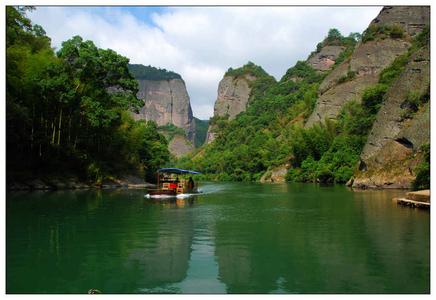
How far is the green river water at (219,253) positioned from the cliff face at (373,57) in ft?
220

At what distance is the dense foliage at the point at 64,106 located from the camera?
37188 millimetres

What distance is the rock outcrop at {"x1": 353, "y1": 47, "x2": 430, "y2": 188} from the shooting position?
39.5 meters

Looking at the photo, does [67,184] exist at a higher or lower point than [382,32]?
lower

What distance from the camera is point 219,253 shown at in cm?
1159

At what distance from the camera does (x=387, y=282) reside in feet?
28.5

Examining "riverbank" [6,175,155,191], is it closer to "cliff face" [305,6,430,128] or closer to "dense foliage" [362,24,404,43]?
"cliff face" [305,6,430,128]

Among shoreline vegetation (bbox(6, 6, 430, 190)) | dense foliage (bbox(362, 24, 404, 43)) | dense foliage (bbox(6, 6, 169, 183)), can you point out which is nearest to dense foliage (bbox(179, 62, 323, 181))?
shoreline vegetation (bbox(6, 6, 430, 190))

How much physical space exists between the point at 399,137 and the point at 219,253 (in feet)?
114

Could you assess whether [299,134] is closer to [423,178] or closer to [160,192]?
[160,192]

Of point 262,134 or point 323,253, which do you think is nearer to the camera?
point 323,253

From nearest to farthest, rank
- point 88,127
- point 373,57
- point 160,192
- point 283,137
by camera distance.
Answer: point 160,192 → point 88,127 → point 373,57 → point 283,137

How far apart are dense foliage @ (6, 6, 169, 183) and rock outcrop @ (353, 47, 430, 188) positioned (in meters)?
25.3

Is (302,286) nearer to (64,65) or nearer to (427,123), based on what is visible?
(427,123)

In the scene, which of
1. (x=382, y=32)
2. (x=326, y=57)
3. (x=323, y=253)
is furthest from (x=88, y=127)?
(x=326, y=57)
